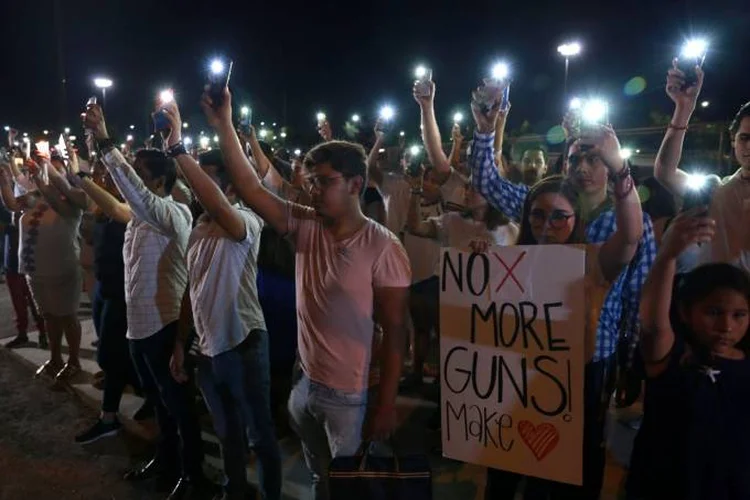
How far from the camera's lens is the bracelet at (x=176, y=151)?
300 centimetres

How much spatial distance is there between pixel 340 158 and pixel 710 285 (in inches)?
61.1

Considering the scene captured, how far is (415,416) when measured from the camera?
486 cm

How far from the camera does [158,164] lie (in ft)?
13.1

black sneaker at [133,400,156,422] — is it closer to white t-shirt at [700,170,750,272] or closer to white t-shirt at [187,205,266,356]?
white t-shirt at [187,205,266,356]

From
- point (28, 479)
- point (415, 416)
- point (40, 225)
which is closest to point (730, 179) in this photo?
point (415, 416)

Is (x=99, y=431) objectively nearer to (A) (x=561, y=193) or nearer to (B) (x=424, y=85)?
(B) (x=424, y=85)

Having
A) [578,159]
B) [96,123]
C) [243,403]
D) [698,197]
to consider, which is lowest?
[243,403]

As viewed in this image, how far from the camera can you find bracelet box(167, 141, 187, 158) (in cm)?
300

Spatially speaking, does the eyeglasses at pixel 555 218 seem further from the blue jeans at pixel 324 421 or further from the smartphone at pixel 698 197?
the blue jeans at pixel 324 421

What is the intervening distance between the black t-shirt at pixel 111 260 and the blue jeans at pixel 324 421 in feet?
8.01

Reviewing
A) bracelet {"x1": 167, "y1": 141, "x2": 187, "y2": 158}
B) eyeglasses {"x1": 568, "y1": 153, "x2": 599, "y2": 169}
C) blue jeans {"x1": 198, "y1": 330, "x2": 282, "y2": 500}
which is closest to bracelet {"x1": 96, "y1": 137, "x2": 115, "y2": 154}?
bracelet {"x1": 167, "y1": 141, "x2": 187, "y2": 158}

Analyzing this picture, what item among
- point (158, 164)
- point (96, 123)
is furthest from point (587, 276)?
point (96, 123)

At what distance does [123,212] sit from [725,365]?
3.97m

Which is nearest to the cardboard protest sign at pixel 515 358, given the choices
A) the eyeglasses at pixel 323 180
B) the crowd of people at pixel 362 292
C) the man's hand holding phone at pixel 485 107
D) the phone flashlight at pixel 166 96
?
the crowd of people at pixel 362 292
